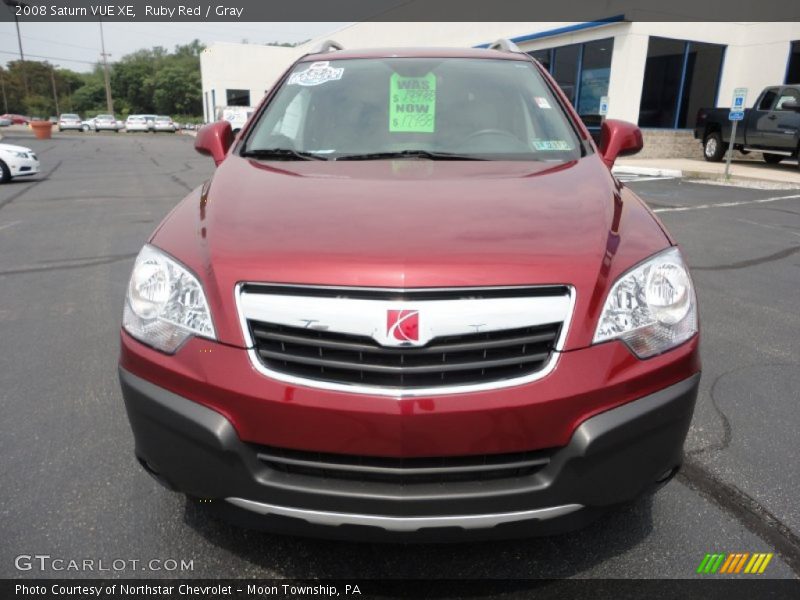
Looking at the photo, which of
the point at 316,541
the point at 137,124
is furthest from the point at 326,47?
the point at 137,124

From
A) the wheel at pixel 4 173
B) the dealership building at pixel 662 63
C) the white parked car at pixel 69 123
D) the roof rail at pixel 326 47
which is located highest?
the dealership building at pixel 662 63

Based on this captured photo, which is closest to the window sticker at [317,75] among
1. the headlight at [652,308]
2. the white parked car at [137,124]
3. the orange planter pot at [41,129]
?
the headlight at [652,308]

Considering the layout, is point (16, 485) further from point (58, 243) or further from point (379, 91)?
point (58, 243)

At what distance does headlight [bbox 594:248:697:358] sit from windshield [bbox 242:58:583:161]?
35.7 inches

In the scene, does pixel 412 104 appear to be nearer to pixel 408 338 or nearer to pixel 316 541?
pixel 408 338

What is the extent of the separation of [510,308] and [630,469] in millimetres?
562

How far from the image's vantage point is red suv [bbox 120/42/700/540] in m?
1.62

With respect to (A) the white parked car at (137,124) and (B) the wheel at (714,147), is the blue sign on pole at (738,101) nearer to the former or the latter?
(B) the wheel at (714,147)

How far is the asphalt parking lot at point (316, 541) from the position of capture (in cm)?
205

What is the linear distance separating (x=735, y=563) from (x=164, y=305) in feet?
6.60

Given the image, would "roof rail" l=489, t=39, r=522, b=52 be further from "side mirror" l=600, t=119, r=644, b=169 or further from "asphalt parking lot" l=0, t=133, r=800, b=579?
"asphalt parking lot" l=0, t=133, r=800, b=579

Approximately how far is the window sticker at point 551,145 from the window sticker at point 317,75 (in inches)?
42.6

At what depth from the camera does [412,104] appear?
2.92 metres
